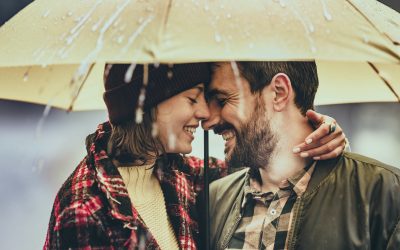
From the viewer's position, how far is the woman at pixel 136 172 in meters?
Result: 2.93

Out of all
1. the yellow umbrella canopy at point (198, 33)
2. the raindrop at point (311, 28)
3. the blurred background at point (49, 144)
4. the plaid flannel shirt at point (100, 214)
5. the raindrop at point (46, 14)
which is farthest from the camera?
the blurred background at point (49, 144)

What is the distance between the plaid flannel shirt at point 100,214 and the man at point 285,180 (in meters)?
0.33

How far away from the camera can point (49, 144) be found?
400 inches

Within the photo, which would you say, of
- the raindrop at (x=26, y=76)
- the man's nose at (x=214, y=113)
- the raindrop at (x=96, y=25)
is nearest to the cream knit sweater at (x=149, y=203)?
the man's nose at (x=214, y=113)

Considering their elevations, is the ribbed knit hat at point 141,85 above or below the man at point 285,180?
above

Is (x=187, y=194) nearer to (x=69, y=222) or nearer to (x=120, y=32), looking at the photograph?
(x=69, y=222)

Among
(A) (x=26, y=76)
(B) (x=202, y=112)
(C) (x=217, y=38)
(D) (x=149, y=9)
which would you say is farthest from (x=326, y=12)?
(A) (x=26, y=76)

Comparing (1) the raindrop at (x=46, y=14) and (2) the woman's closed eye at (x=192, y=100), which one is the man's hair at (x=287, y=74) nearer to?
(2) the woman's closed eye at (x=192, y=100)

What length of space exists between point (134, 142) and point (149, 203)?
28cm

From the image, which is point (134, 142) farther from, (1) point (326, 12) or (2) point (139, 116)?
(1) point (326, 12)

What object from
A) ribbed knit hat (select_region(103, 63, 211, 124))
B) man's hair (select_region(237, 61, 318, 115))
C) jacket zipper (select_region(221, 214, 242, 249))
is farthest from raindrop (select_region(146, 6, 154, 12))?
jacket zipper (select_region(221, 214, 242, 249))

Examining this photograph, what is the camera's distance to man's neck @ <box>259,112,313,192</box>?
3.29m

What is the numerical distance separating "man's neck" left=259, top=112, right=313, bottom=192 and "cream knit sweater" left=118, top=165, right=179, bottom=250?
1.61ft

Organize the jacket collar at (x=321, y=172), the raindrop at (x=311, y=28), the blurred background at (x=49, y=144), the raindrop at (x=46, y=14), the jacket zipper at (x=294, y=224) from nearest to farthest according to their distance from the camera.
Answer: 1. the raindrop at (x=311, y=28)
2. the raindrop at (x=46, y=14)
3. the jacket zipper at (x=294, y=224)
4. the jacket collar at (x=321, y=172)
5. the blurred background at (x=49, y=144)
